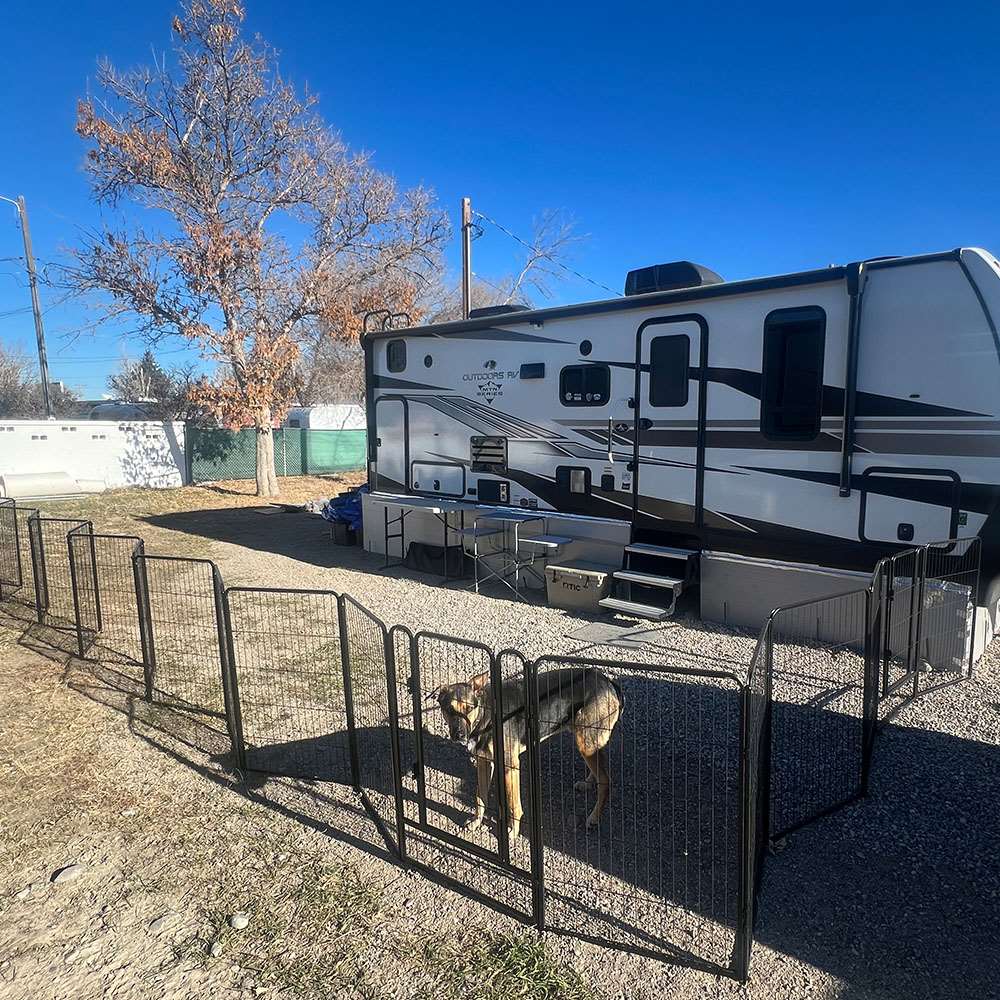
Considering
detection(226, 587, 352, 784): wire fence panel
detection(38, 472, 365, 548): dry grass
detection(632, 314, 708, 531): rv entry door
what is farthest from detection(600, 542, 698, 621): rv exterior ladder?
detection(38, 472, 365, 548): dry grass

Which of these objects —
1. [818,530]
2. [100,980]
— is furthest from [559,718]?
[818,530]

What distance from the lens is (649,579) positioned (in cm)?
674

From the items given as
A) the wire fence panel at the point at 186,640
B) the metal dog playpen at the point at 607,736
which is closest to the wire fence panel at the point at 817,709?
the metal dog playpen at the point at 607,736

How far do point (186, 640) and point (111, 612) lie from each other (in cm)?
139

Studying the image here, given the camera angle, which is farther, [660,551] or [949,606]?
[660,551]

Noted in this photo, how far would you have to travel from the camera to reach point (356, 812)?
12.2 ft

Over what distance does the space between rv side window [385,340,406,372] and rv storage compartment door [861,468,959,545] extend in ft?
20.3

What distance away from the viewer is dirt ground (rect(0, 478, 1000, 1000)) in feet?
→ 8.46

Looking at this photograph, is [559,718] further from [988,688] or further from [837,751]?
[988,688]

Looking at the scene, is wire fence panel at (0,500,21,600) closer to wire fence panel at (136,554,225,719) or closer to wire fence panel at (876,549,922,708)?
wire fence panel at (136,554,225,719)

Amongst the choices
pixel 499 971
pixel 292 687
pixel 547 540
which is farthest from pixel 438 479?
pixel 499 971

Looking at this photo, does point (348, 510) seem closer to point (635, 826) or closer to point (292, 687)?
point (292, 687)

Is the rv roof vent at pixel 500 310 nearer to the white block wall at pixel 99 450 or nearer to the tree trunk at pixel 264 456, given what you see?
the tree trunk at pixel 264 456

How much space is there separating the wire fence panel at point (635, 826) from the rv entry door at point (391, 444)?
242 inches
